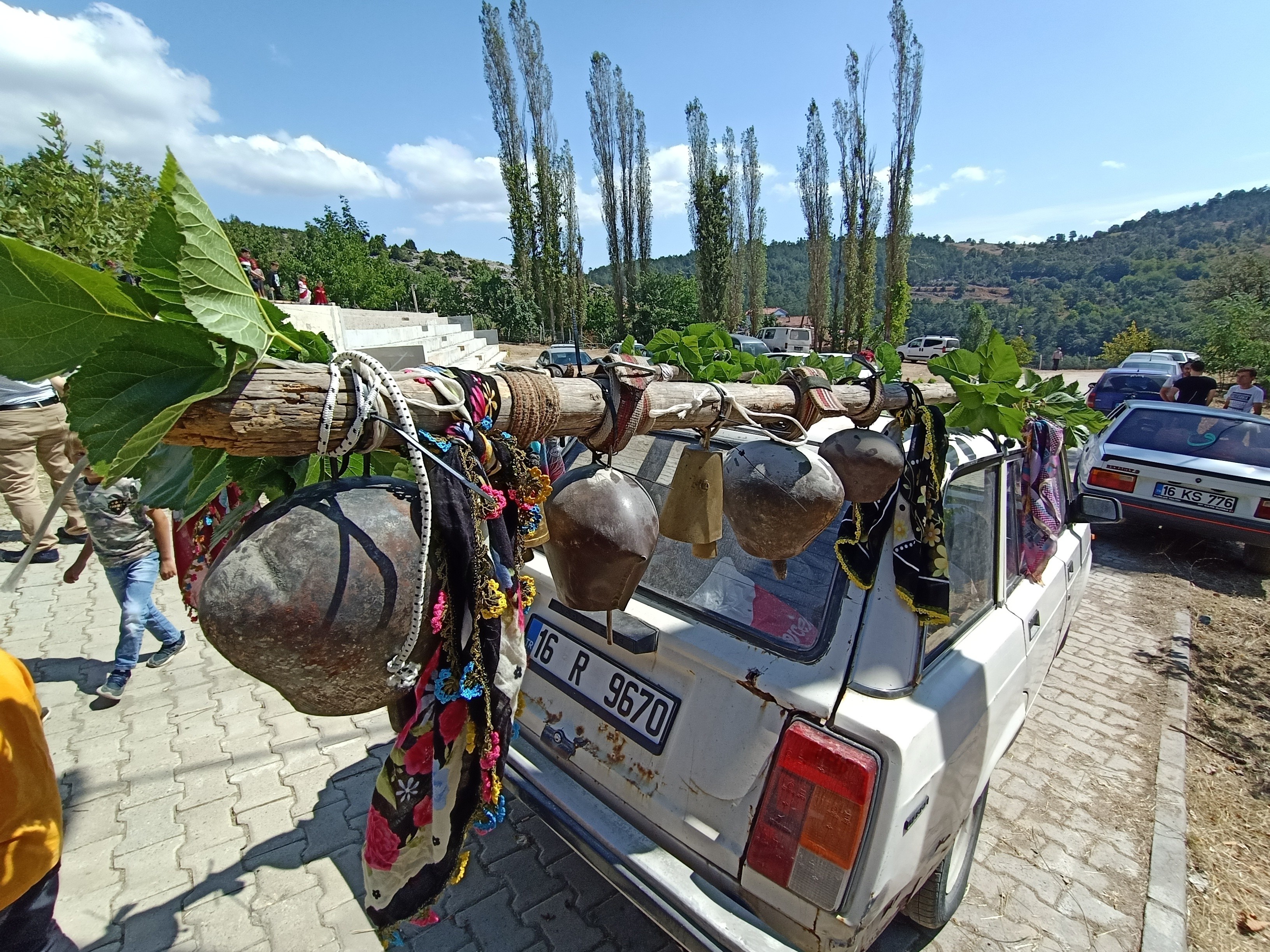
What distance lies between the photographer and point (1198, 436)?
6535 millimetres

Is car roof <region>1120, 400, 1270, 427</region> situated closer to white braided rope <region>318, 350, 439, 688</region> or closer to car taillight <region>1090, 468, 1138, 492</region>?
car taillight <region>1090, 468, 1138, 492</region>

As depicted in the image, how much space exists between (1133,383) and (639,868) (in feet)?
52.1

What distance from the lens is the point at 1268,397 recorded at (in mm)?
16047

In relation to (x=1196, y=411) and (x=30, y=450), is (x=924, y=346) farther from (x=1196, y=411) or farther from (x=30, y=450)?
(x=30, y=450)

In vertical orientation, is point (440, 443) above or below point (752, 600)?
above

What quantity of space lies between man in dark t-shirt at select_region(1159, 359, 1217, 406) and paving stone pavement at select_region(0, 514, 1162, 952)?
7635 millimetres

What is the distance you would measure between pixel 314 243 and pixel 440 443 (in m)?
36.0

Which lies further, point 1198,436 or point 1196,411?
point 1196,411

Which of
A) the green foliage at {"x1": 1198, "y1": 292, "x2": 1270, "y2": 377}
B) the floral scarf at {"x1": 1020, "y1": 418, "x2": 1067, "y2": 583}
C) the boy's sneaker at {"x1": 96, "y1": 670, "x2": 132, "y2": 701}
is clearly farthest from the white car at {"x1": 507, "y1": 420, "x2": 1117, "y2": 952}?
the green foliage at {"x1": 1198, "y1": 292, "x2": 1270, "y2": 377}

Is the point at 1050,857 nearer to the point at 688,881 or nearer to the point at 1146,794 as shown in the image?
the point at 1146,794

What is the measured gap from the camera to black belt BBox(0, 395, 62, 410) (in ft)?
16.4

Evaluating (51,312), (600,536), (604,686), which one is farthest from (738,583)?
(51,312)

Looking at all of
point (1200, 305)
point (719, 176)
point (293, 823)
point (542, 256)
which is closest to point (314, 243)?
point (542, 256)

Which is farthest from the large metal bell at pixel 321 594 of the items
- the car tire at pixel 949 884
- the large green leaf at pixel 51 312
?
the car tire at pixel 949 884
